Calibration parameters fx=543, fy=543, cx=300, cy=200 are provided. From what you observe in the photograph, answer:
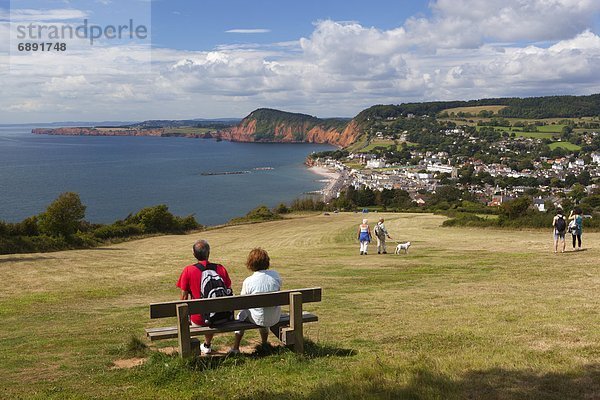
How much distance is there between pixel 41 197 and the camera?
116 meters

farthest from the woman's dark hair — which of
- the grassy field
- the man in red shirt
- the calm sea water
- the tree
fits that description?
the calm sea water

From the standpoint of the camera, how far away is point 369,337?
8719mm

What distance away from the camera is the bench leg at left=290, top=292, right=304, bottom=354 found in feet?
23.9

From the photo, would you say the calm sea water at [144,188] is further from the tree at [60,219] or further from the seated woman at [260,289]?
the seated woman at [260,289]

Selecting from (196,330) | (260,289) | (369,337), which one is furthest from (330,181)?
(196,330)

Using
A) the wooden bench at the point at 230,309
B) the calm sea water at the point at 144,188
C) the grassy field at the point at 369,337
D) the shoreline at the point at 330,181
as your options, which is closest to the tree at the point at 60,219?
the grassy field at the point at 369,337

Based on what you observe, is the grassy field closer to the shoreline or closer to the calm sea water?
the calm sea water

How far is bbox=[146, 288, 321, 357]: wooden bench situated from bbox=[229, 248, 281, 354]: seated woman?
0.12m

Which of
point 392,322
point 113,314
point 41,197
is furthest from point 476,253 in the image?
point 41,197

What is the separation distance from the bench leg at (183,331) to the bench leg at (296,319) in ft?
4.55

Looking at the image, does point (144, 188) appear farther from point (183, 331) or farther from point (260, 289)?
point (183, 331)

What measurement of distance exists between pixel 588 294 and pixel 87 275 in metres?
18.1

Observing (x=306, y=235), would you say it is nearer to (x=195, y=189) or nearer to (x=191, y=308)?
(x=191, y=308)

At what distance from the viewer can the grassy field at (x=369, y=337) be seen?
6012 millimetres
